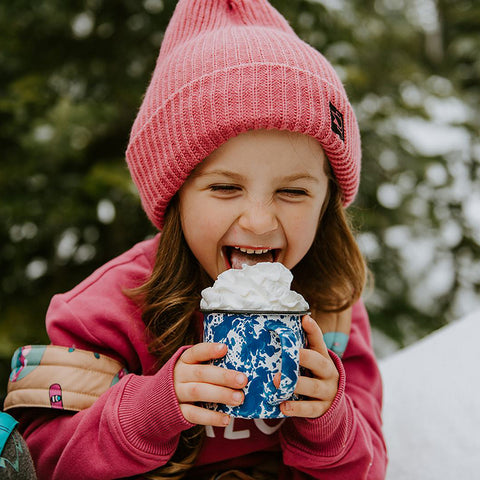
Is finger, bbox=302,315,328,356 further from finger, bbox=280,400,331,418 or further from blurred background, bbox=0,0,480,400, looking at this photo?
blurred background, bbox=0,0,480,400

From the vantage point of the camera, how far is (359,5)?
2605 mm

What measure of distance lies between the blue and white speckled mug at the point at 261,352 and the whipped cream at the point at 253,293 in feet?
0.09

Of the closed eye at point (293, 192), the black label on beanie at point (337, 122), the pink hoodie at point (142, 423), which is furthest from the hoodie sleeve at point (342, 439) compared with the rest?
the black label on beanie at point (337, 122)

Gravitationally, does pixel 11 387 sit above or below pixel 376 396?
above

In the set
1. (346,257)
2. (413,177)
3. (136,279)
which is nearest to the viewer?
(136,279)

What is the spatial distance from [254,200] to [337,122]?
0.25m

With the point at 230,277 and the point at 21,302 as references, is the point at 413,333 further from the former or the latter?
the point at 230,277

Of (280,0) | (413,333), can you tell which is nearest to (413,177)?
(413,333)

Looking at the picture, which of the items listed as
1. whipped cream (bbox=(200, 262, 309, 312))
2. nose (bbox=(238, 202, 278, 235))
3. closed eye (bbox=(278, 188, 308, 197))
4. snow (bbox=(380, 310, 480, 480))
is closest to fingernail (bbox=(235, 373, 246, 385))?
whipped cream (bbox=(200, 262, 309, 312))

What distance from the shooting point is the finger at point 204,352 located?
2.89 feet

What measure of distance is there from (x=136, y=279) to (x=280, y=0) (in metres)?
1.27

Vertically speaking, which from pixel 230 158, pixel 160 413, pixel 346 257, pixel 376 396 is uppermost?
pixel 230 158

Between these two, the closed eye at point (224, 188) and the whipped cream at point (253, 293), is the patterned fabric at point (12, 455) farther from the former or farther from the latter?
the closed eye at point (224, 188)

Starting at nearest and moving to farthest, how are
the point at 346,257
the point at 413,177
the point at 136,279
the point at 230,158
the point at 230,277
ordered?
1. the point at 230,277
2. the point at 230,158
3. the point at 136,279
4. the point at 346,257
5. the point at 413,177
